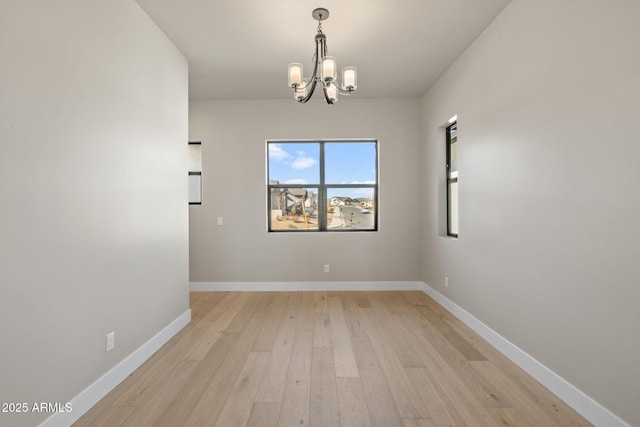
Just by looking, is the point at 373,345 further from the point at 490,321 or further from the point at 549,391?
the point at 549,391

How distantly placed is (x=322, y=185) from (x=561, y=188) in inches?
128

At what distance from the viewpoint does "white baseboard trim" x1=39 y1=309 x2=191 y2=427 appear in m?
1.73

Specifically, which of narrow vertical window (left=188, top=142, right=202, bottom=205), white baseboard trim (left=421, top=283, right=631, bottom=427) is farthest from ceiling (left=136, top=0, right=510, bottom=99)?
white baseboard trim (left=421, top=283, right=631, bottom=427)

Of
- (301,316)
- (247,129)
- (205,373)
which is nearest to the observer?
(205,373)

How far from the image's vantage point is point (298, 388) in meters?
2.14

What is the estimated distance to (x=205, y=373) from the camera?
234cm

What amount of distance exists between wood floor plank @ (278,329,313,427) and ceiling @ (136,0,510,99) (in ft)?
9.10

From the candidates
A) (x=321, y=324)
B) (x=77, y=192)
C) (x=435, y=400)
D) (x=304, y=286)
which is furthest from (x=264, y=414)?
(x=304, y=286)

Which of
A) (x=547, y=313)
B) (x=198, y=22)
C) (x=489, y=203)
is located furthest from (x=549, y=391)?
(x=198, y=22)

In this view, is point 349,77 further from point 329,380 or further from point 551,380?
point 551,380

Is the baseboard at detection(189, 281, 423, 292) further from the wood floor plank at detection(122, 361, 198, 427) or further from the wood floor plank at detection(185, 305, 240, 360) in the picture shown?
the wood floor plank at detection(122, 361, 198, 427)

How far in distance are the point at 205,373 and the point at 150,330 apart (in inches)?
26.7

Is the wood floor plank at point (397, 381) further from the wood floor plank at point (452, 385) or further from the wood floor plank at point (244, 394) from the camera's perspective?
the wood floor plank at point (244, 394)

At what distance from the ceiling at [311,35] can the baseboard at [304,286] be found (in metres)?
2.75
